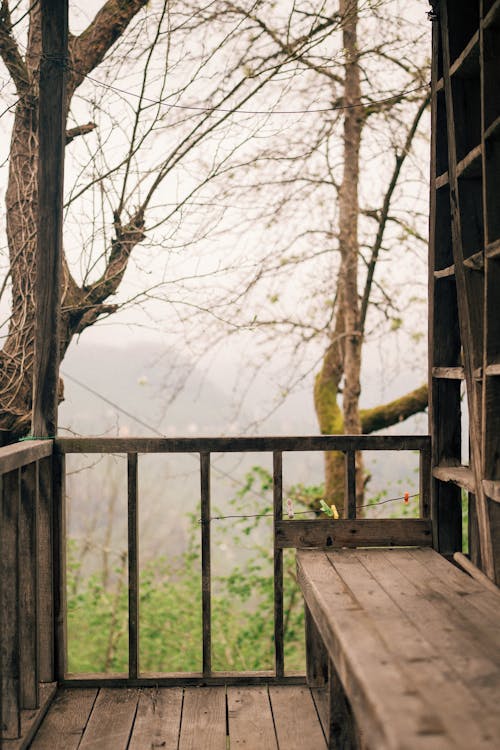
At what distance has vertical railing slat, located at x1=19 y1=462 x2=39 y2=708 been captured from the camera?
7.79 ft

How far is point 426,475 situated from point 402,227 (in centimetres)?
327

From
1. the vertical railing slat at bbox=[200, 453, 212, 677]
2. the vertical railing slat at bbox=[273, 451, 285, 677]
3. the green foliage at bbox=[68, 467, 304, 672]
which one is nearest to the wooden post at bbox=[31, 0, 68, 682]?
the vertical railing slat at bbox=[200, 453, 212, 677]

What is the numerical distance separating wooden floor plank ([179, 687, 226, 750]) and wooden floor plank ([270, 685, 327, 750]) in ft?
0.58

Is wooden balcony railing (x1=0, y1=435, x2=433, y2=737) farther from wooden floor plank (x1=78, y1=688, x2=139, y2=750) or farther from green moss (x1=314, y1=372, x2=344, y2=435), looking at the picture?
green moss (x1=314, y1=372, x2=344, y2=435)

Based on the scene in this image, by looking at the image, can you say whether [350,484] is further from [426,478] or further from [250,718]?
[250,718]

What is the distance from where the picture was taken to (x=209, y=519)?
263 cm

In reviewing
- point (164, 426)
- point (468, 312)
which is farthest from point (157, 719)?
point (164, 426)

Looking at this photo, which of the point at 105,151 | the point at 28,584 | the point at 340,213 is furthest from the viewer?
the point at 340,213

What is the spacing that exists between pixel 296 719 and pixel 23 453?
1.23m

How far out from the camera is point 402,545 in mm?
2643

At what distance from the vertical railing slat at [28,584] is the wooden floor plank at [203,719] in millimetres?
498

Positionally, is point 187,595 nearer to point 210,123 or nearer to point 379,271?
point 379,271

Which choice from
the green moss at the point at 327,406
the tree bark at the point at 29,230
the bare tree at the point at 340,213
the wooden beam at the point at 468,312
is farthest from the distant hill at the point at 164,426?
the wooden beam at the point at 468,312

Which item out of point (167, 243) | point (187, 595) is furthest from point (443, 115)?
point (187, 595)
